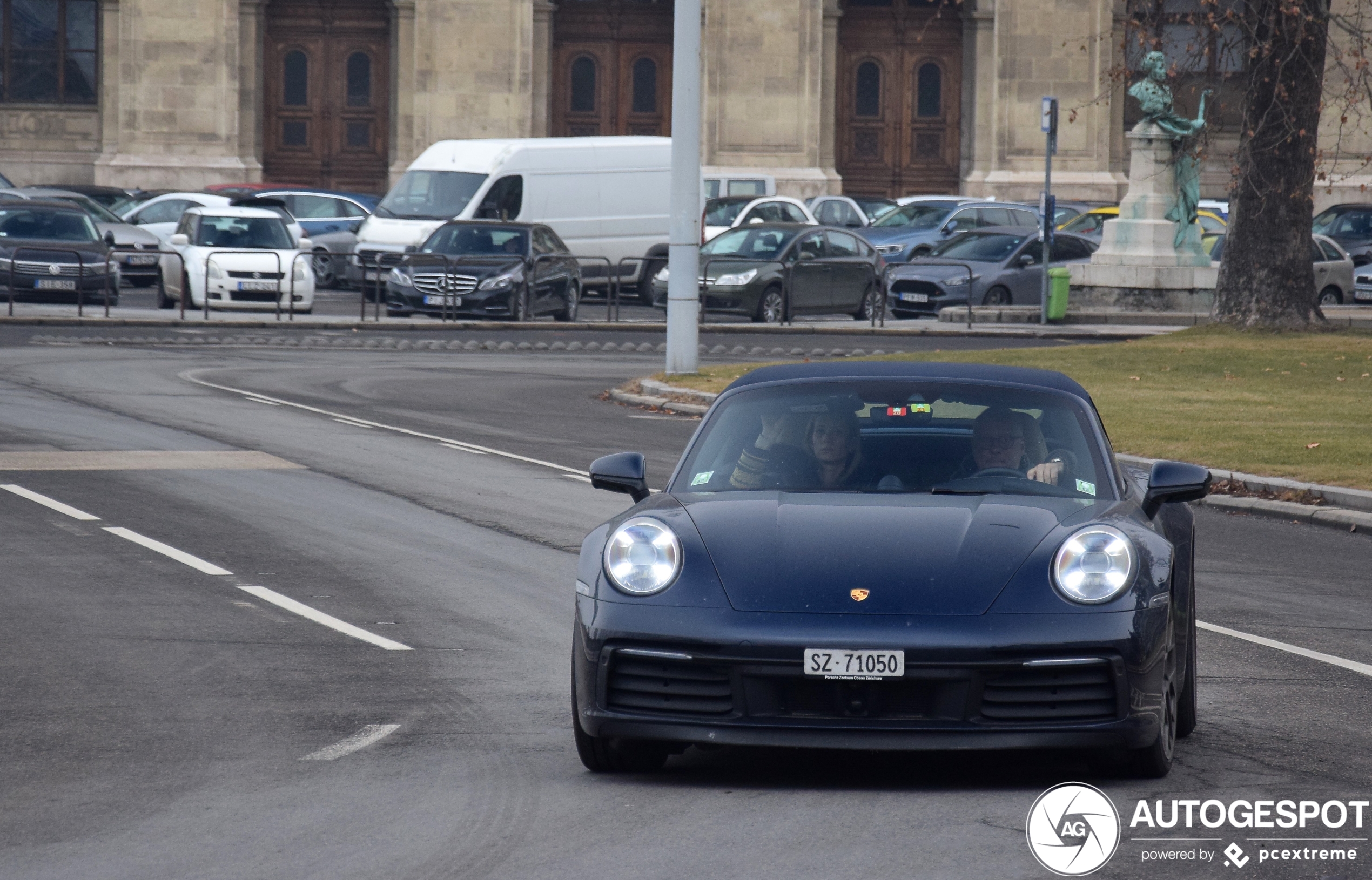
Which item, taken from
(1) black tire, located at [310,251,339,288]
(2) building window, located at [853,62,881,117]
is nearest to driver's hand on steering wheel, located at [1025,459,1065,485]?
(1) black tire, located at [310,251,339,288]

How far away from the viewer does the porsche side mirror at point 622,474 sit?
6.89 metres

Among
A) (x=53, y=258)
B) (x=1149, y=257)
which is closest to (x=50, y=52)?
(x=53, y=258)

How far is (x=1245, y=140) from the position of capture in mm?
26594

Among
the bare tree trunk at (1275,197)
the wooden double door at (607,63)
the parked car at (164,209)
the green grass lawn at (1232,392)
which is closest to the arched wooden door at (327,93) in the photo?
the wooden double door at (607,63)

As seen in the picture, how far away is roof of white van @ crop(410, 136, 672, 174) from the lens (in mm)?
36594

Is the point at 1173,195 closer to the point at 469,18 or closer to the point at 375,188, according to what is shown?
the point at 469,18

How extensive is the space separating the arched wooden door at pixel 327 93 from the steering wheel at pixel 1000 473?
47.3m

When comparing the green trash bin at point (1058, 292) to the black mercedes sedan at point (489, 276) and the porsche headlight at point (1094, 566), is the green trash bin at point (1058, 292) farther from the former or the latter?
the porsche headlight at point (1094, 566)

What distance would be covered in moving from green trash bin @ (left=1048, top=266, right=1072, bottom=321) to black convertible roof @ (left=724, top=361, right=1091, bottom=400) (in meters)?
26.0

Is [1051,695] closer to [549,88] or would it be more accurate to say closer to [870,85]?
[549,88]

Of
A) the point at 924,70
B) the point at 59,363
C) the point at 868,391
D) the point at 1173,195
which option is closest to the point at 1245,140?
the point at 1173,195

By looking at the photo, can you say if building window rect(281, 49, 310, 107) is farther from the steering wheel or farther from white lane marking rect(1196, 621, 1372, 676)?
the steering wheel

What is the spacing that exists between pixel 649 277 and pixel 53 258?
10.4 metres

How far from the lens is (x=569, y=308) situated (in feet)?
108
